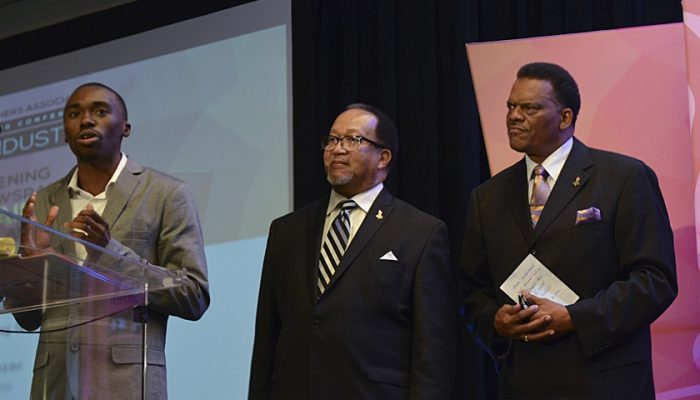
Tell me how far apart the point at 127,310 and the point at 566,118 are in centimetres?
157

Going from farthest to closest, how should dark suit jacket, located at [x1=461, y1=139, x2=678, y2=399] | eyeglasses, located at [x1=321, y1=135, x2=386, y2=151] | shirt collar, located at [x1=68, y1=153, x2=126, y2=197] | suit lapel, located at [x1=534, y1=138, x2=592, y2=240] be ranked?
1. eyeglasses, located at [x1=321, y1=135, x2=386, y2=151]
2. shirt collar, located at [x1=68, y1=153, x2=126, y2=197]
3. suit lapel, located at [x1=534, y1=138, x2=592, y2=240]
4. dark suit jacket, located at [x1=461, y1=139, x2=678, y2=399]

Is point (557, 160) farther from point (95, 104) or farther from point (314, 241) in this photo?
point (95, 104)

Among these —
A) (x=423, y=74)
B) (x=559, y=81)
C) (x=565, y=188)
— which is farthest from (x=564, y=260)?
(x=423, y=74)

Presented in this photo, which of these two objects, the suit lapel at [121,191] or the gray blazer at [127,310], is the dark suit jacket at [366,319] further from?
the suit lapel at [121,191]

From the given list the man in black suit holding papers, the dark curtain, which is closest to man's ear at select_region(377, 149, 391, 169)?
the man in black suit holding papers

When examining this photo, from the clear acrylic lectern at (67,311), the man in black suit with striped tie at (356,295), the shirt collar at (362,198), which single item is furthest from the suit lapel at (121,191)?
the clear acrylic lectern at (67,311)

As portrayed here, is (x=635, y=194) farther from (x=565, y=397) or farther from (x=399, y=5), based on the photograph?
(x=399, y=5)

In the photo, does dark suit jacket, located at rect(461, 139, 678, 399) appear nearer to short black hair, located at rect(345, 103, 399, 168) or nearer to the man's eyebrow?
short black hair, located at rect(345, 103, 399, 168)

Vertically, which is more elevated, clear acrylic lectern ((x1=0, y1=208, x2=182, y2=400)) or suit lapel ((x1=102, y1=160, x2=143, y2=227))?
suit lapel ((x1=102, y1=160, x2=143, y2=227))

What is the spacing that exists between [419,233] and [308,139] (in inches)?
90.9

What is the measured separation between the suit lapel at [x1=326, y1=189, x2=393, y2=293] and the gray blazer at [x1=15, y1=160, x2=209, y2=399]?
428 millimetres

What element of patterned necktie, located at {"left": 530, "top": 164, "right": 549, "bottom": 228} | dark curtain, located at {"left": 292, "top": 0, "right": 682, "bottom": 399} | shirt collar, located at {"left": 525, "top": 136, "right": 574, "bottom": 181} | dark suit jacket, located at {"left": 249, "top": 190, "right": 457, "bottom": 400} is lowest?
dark suit jacket, located at {"left": 249, "top": 190, "right": 457, "bottom": 400}

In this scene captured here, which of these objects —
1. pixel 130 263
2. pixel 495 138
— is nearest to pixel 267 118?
pixel 495 138

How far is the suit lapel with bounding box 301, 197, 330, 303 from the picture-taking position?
3318 millimetres
